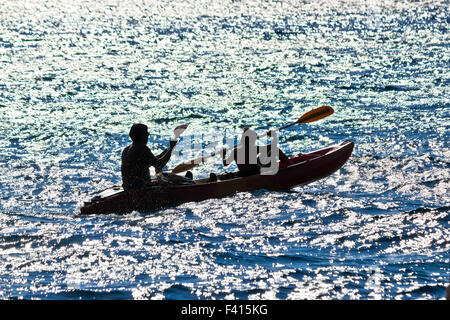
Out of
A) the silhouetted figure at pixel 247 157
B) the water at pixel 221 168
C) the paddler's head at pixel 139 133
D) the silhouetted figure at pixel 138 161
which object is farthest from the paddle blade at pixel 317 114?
the paddler's head at pixel 139 133

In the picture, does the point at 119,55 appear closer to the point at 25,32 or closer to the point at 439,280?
the point at 25,32

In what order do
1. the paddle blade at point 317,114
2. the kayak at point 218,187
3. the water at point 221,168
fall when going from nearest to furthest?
the water at point 221,168 < the kayak at point 218,187 < the paddle blade at point 317,114

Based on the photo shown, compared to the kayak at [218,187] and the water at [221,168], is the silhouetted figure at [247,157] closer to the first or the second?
the kayak at [218,187]

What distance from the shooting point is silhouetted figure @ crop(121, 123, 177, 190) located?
11867mm

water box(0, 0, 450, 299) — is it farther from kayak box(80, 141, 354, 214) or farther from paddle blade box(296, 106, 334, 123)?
paddle blade box(296, 106, 334, 123)

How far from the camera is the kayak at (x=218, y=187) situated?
11.9 meters

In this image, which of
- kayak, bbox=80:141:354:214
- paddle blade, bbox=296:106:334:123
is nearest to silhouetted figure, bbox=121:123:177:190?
kayak, bbox=80:141:354:214

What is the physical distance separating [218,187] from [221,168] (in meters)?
3.20

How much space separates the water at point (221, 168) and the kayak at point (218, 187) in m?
0.19

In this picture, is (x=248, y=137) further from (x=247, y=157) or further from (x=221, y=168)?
(x=221, y=168)

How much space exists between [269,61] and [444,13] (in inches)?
808

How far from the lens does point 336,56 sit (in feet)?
103

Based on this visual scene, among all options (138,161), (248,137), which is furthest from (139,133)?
(248,137)

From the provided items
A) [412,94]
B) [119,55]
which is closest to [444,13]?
[119,55]
